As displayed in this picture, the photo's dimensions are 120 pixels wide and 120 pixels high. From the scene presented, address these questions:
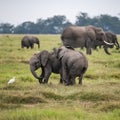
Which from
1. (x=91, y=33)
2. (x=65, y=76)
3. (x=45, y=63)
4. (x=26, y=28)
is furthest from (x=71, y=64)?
(x=26, y=28)

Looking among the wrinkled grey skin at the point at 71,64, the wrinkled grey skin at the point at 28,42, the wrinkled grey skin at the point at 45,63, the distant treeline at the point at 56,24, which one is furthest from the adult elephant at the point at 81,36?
the distant treeline at the point at 56,24

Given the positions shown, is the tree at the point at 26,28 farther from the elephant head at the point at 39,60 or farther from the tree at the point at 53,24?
the elephant head at the point at 39,60

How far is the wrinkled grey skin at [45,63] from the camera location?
543 inches

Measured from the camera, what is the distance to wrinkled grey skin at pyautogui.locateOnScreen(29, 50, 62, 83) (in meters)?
13.8

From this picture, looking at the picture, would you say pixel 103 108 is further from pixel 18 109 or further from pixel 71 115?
pixel 18 109

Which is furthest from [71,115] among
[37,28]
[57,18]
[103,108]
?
[57,18]

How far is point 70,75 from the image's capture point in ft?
45.1

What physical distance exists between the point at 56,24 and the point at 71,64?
309 ft

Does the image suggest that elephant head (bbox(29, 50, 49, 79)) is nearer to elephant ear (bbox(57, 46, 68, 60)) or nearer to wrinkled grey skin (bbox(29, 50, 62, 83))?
wrinkled grey skin (bbox(29, 50, 62, 83))

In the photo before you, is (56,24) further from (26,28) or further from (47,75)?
(47,75)

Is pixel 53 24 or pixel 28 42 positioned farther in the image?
A: pixel 53 24

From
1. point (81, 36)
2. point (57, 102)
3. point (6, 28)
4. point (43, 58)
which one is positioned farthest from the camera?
point (6, 28)

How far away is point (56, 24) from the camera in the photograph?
4230 inches

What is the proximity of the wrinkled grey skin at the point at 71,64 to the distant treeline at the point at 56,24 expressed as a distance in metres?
81.5
